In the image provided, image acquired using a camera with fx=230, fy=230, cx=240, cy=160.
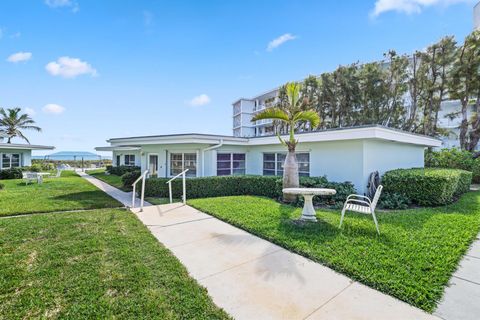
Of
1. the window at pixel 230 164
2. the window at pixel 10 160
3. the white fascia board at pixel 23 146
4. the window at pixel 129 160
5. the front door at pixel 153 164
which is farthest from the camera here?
the window at pixel 129 160

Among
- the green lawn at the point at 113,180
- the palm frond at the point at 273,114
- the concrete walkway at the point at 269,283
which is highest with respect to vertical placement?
the palm frond at the point at 273,114

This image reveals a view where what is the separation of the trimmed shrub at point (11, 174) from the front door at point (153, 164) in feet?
46.6

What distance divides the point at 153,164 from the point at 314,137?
375 inches

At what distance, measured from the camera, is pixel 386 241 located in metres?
4.68

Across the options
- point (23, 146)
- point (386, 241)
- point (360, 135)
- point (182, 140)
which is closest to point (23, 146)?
point (23, 146)

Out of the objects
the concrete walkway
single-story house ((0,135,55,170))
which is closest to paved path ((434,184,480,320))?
the concrete walkway

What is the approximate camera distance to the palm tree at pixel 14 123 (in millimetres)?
27594

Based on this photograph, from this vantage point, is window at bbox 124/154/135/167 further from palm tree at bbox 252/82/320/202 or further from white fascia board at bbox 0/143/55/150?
palm tree at bbox 252/82/320/202

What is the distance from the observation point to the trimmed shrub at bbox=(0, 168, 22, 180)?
18.8 meters

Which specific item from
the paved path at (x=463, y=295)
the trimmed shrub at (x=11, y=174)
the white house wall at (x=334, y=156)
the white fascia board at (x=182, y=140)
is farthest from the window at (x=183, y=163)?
the trimmed shrub at (x=11, y=174)

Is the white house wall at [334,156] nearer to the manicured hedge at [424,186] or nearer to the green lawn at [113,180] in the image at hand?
the manicured hedge at [424,186]

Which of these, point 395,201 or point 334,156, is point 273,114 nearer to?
point 334,156

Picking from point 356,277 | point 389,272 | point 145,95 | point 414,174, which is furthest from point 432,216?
point 145,95

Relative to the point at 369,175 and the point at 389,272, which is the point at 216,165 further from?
the point at 389,272
